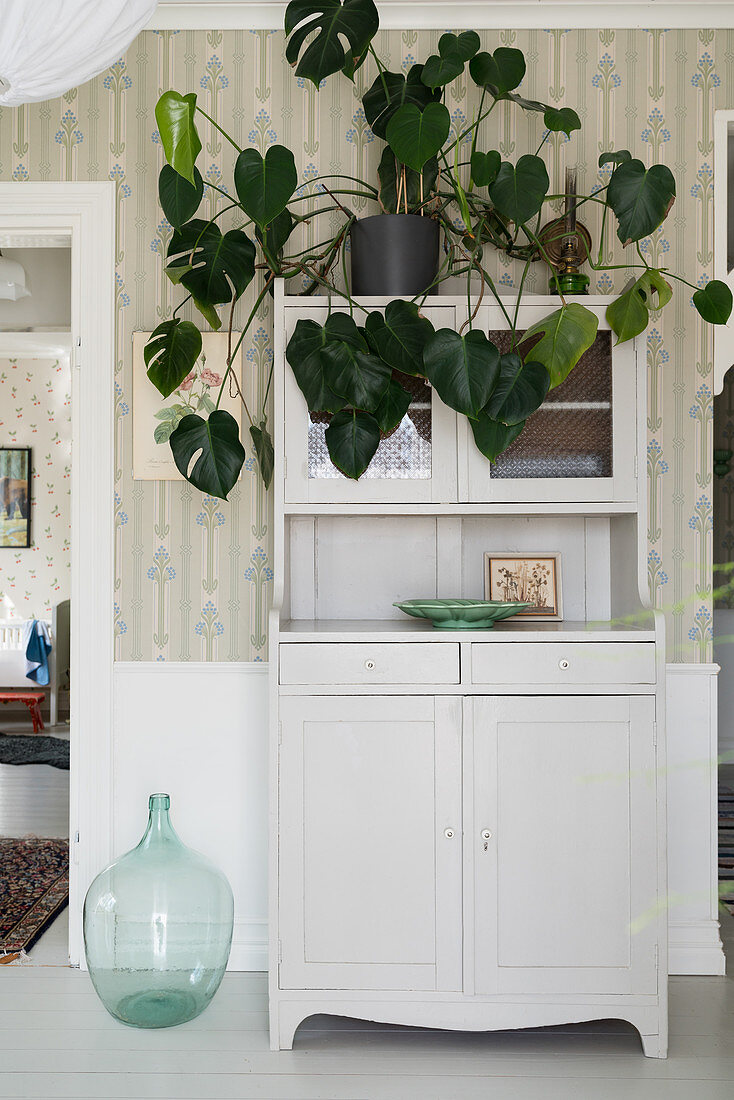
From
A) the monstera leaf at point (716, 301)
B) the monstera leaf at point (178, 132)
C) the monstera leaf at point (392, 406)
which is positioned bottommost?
the monstera leaf at point (392, 406)

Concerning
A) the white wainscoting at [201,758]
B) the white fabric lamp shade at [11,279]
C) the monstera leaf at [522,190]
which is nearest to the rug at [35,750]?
the white fabric lamp shade at [11,279]

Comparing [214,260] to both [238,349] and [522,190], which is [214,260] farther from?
[522,190]

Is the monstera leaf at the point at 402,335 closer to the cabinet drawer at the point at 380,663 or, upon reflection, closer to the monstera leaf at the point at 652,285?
the monstera leaf at the point at 652,285

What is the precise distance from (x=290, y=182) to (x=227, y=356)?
2.06 feet

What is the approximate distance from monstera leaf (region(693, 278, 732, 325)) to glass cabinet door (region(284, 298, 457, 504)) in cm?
62

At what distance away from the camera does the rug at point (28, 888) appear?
9.47 feet

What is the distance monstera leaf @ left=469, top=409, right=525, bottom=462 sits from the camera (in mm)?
2191

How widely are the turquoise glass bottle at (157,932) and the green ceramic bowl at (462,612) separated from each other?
2.69ft

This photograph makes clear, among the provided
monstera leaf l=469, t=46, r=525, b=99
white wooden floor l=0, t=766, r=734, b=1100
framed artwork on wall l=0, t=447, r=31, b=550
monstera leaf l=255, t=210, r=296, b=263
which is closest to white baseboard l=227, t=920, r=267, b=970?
white wooden floor l=0, t=766, r=734, b=1100

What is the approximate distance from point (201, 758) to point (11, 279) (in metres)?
3.01

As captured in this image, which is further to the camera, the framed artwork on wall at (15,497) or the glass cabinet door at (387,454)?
the framed artwork on wall at (15,497)

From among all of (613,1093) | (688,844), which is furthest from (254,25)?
(613,1093)

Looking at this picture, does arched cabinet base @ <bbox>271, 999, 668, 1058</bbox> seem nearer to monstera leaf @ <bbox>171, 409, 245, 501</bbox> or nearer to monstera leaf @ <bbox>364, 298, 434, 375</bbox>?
monstera leaf @ <bbox>171, 409, 245, 501</bbox>

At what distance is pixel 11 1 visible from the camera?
1.11m
